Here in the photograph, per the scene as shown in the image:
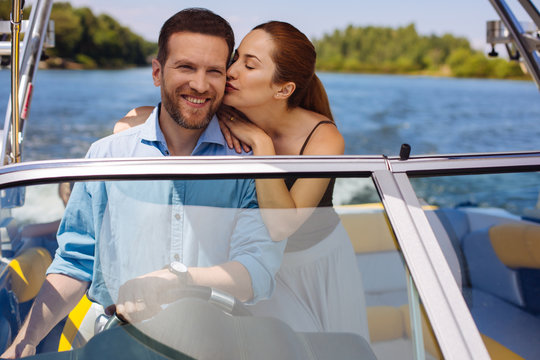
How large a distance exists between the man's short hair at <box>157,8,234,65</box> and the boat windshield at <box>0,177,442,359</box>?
588 mm

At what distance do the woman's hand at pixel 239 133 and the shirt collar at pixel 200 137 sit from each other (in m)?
0.02

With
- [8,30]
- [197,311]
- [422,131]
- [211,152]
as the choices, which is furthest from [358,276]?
[422,131]

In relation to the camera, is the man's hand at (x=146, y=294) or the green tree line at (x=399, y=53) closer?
the man's hand at (x=146, y=294)

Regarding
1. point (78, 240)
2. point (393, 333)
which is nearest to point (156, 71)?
point (78, 240)

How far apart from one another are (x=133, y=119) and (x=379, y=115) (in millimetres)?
16997

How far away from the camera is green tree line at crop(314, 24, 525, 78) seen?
32.7 meters

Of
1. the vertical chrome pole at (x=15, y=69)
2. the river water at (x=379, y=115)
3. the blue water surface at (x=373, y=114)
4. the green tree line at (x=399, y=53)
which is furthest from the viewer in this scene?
the green tree line at (x=399, y=53)

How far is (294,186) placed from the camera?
960 mm

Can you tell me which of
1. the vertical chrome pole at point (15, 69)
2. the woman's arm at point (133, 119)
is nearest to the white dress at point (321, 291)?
the vertical chrome pole at point (15, 69)

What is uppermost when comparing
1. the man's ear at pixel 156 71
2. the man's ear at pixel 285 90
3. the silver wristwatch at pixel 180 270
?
the man's ear at pixel 156 71

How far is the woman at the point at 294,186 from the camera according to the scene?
0.98m

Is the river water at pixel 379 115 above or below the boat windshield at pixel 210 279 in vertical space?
below

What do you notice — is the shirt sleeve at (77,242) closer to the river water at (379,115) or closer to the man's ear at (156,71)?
the man's ear at (156,71)

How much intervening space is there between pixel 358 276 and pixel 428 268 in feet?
0.62
